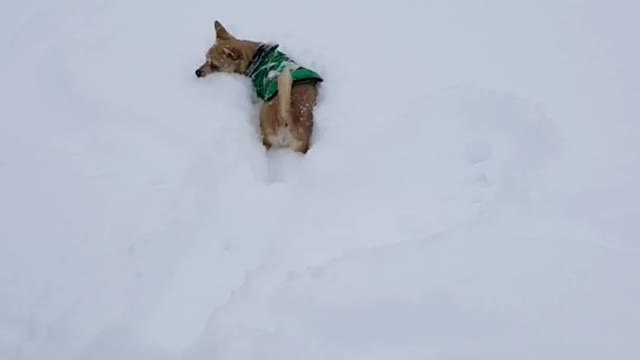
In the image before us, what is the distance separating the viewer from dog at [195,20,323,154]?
303 cm

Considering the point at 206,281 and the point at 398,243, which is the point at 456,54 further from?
the point at 206,281

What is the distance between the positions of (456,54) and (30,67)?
2114mm

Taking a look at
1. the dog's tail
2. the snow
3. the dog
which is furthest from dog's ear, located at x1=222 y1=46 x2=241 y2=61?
the dog's tail

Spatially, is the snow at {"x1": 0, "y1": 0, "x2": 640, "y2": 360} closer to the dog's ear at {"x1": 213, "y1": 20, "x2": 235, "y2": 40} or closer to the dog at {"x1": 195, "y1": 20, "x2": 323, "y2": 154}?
the dog at {"x1": 195, "y1": 20, "x2": 323, "y2": 154}

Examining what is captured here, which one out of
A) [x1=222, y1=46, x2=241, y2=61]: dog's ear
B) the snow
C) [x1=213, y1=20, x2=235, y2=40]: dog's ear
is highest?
[x1=213, y1=20, x2=235, y2=40]: dog's ear

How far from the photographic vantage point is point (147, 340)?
2346 mm

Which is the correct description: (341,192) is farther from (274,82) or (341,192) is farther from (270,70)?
(270,70)

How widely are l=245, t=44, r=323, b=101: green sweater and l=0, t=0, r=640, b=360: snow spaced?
10 cm

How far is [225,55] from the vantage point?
352cm

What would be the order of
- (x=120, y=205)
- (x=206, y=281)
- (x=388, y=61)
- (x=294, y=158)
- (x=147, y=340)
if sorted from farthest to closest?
(x=388, y=61) → (x=294, y=158) → (x=120, y=205) → (x=206, y=281) → (x=147, y=340)

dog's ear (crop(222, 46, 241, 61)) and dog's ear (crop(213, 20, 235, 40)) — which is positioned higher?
dog's ear (crop(213, 20, 235, 40))

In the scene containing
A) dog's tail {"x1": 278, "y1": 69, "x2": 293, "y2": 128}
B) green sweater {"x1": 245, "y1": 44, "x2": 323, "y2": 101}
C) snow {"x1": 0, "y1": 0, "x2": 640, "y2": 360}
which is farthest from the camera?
green sweater {"x1": 245, "y1": 44, "x2": 323, "y2": 101}

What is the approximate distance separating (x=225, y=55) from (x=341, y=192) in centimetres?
116

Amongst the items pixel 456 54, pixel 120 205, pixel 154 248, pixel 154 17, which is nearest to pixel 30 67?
pixel 154 17
